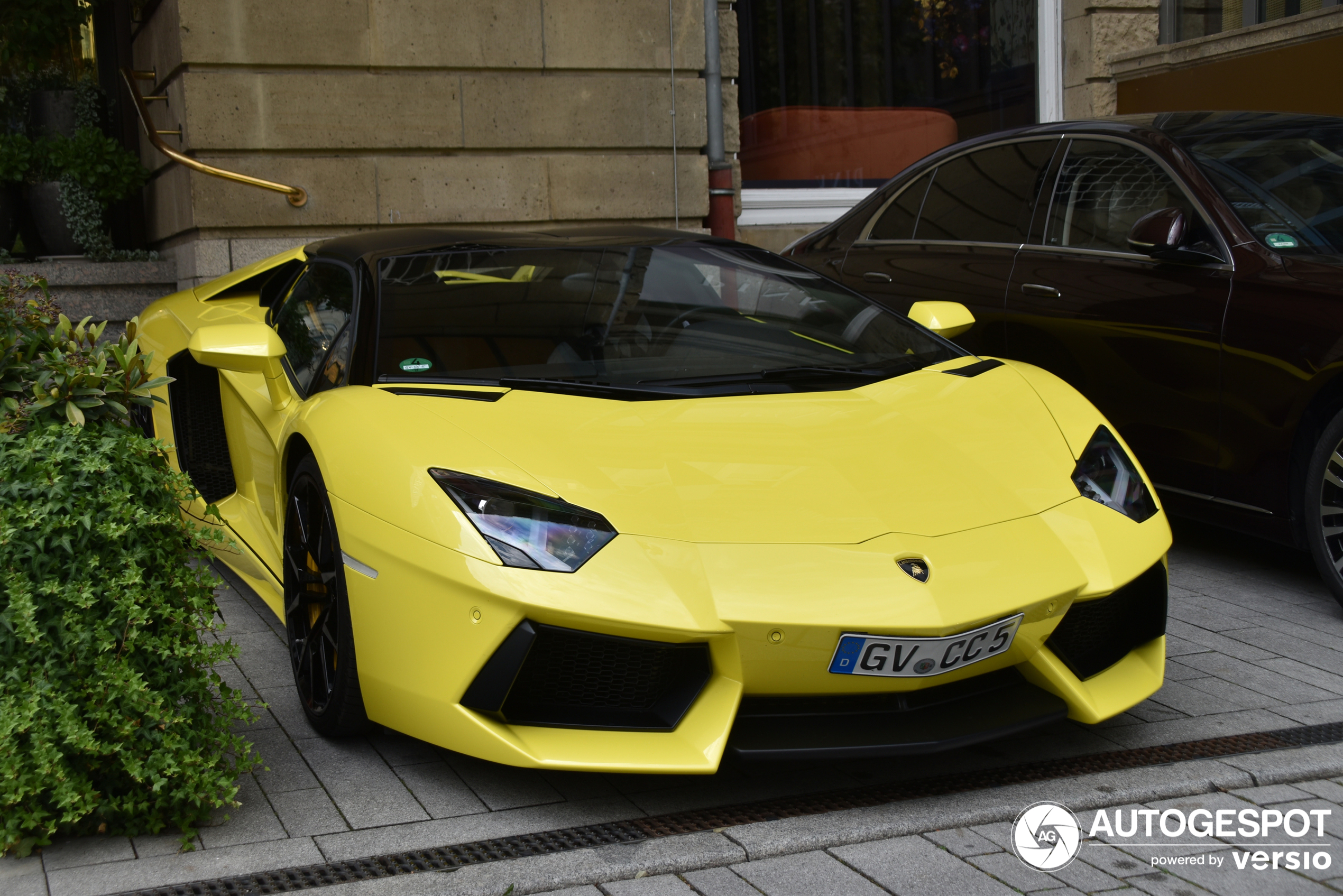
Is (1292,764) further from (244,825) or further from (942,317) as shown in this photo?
(244,825)

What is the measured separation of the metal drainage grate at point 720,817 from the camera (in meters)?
2.45

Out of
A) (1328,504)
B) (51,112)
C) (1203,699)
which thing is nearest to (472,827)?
(1203,699)

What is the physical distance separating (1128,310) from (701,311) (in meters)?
1.80

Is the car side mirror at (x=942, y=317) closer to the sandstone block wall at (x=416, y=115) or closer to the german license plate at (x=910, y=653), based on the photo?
the german license plate at (x=910, y=653)

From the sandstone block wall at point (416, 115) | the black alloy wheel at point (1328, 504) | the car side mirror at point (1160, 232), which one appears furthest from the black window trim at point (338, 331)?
the sandstone block wall at point (416, 115)

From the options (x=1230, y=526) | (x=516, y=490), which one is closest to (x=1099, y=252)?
(x=1230, y=526)

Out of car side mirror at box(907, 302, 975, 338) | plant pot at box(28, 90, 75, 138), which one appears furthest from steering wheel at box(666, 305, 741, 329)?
plant pot at box(28, 90, 75, 138)

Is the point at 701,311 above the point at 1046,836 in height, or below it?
above

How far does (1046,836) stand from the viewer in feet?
8.47

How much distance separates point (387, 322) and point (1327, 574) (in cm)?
288

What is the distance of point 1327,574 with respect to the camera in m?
3.96

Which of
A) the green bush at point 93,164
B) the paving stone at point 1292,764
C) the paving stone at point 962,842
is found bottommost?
the paving stone at point 1292,764

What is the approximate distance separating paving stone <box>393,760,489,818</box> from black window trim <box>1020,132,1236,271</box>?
9.84ft

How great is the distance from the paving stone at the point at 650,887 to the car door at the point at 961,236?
325cm
